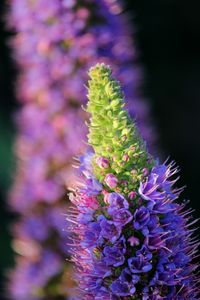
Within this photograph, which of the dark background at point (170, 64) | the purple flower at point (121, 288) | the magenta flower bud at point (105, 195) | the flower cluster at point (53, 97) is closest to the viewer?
Answer: the purple flower at point (121, 288)

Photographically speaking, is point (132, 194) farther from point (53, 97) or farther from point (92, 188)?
point (53, 97)

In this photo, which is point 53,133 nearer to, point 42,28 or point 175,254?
point 42,28

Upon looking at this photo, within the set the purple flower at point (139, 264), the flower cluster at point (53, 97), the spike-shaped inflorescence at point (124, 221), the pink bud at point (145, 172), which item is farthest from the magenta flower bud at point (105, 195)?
the flower cluster at point (53, 97)

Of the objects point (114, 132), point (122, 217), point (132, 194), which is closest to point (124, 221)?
point (122, 217)

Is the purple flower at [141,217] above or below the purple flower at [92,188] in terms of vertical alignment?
below

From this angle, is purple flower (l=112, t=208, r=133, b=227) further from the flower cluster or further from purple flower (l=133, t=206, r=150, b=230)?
the flower cluster

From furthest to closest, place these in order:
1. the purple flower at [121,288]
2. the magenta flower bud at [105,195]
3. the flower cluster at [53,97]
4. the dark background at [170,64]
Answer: the dark background at [170,64] < the flower cluster at [53,97] < the magenta flower bud at [105,195] < the purple flower at [121,288]

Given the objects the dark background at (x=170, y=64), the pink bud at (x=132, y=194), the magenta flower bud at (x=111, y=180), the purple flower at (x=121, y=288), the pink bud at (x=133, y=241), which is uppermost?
the dark background at (x=170, y=64)

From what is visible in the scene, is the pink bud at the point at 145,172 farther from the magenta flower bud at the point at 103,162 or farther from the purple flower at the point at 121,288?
the purple flower at the point at 121,288

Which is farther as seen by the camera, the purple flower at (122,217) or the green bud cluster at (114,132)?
the green bud cluster at (114,132)

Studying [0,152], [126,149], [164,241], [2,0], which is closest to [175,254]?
[164,241]
